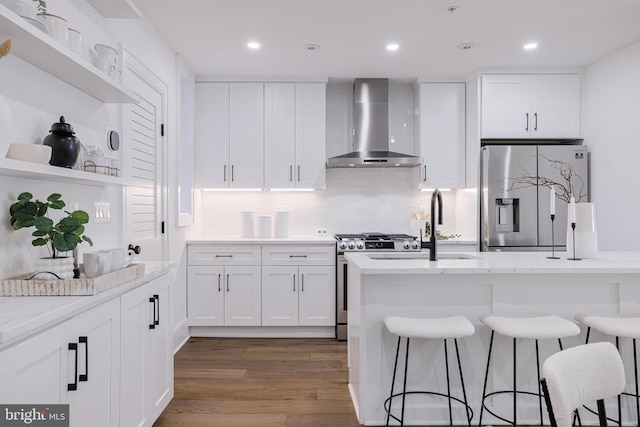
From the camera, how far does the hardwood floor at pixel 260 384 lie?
8.02 ft

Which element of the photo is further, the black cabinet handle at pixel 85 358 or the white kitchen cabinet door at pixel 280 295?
the white kitchen cabinet door at pixel 280 295

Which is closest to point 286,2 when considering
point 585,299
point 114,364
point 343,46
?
point 343,46

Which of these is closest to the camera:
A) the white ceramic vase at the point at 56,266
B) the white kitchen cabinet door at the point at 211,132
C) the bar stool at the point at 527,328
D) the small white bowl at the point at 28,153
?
the small white bowl at the point at 28,153

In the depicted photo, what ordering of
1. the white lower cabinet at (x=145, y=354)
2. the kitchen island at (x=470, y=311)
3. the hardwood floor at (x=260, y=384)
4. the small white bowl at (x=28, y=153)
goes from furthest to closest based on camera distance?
the hardwood floor at (x=260, y=384) → the kitchen island at (x=470, y=311) → the white lower cabinet at (x=145, y=354) → the small white bowl at (x=28, y=153)

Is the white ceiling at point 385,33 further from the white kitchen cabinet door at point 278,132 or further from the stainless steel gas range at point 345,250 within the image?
the stainless steel gas range at point 345,250

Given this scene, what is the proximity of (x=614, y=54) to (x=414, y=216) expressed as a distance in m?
2.38

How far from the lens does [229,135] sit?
430cm

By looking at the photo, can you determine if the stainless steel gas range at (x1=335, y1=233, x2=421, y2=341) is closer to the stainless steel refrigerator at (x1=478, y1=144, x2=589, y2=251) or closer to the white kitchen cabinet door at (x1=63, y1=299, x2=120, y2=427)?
the stainless steel refrigerator at (x1=478, y1=144, x2=589, y2=251)

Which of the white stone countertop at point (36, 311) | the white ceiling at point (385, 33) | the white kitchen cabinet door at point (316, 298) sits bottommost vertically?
the white kitchen cabinet door at point (316, 298)

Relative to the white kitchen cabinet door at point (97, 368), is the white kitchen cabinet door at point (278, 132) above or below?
above

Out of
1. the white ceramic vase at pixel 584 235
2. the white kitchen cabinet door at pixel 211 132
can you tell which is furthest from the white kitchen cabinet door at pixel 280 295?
the white ceramic vase at pixel 584 235

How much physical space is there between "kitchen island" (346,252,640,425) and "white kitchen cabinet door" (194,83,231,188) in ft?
8.29

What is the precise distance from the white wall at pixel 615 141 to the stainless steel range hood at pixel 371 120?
5.84ft

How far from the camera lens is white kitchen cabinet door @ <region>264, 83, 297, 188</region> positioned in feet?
14.2
